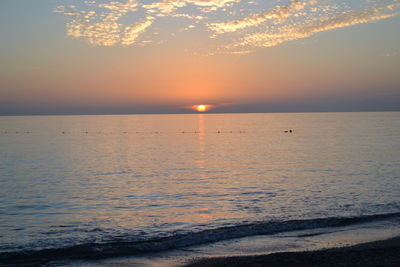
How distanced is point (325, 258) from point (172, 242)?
22.8 ft

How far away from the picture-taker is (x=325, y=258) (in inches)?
534

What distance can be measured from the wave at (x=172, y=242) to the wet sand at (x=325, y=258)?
10.7 feet

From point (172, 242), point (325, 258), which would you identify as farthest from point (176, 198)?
point (325, 258)

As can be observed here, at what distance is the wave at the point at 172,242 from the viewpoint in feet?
50.1

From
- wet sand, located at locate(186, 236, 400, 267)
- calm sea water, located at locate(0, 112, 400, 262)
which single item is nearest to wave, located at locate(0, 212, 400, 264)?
calm sea water, located at locate(0, 112, 400, 262)

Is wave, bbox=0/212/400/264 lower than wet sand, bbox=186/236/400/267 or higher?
lower

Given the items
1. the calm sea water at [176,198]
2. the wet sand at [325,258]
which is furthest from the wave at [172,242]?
the wet sand at [325,258]

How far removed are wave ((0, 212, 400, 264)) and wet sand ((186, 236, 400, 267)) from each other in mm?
3258

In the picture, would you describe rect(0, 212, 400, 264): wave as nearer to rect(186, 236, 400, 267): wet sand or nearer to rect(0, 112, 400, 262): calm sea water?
rect(0, 112, 400, 262): calm sea water

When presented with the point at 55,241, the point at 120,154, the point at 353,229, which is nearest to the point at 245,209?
the point at 353,229

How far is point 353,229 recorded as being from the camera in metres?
18.5

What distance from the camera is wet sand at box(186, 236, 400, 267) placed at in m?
13.1

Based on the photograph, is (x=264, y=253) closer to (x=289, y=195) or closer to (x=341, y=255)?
(x=341, y=255)

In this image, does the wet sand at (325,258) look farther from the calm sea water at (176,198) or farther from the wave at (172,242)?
the calm sea water at (176,198)
